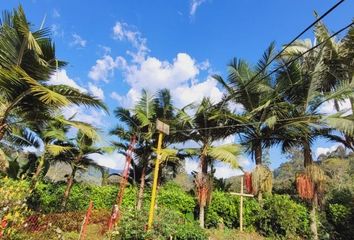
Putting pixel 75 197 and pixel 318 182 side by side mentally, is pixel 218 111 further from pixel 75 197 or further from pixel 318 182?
pixel 75 197

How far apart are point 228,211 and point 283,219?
7.81ft

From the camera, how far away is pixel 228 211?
15242 mm

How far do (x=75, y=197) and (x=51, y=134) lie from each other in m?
3.29

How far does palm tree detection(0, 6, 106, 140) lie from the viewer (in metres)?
7.52

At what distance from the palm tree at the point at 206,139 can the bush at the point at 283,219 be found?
2277 mm

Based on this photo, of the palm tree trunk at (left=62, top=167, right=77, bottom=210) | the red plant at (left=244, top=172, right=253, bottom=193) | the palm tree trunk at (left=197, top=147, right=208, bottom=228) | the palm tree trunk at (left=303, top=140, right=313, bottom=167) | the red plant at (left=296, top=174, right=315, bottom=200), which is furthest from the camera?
the palm tree trunk at (left=62, top=167, right=77, bottom=210)

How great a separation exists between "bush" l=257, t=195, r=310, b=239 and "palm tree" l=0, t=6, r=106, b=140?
29.6ft

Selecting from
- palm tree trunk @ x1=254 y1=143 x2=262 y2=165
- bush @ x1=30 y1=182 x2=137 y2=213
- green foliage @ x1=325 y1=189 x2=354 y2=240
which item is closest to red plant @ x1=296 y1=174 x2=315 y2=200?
green foliage @ x1=325 y1=189 x2=354 y2=240

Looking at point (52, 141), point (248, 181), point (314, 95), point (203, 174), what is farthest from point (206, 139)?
point (52, 141)

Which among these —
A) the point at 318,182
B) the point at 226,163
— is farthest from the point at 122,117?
the point at 318,182

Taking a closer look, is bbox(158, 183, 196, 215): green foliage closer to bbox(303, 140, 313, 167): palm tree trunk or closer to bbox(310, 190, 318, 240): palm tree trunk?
bbox(310, 190, 318, 240): palm tree trunk

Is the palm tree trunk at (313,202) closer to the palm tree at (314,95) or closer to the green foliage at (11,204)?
the palm tree at (314,95)

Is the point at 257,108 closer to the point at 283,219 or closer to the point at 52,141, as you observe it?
the point at 283,219

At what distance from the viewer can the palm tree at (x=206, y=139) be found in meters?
Result: 14.9
